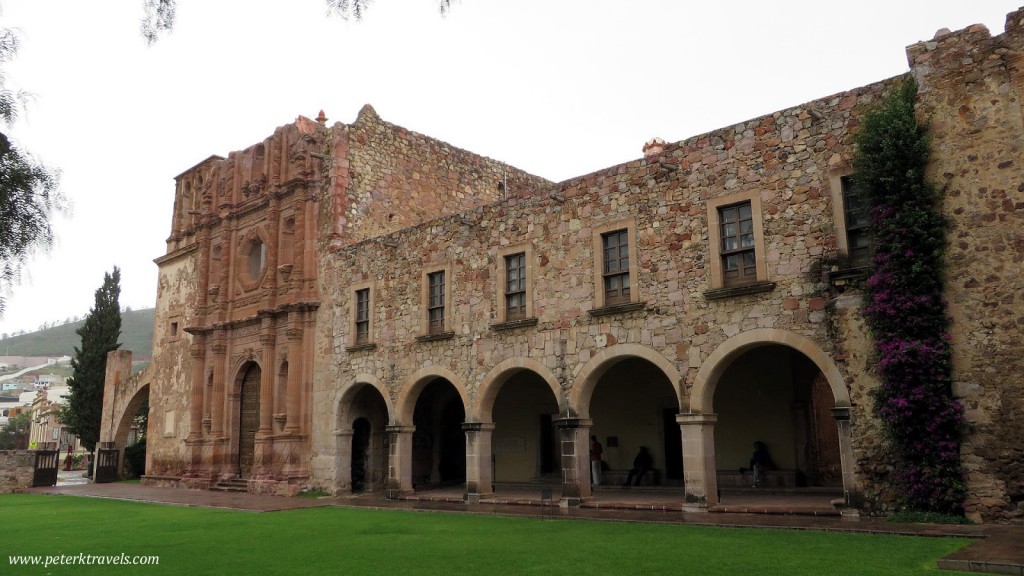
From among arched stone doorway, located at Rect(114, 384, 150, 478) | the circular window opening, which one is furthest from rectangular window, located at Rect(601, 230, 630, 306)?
arched stone doorway, located at Rect(114, 384, 150, 478)

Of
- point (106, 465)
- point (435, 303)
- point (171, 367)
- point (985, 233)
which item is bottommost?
point (106, 465)

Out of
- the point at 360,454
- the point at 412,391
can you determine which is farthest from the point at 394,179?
the point at 360,454

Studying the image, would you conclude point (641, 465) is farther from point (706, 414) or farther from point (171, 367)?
point (171, 367)

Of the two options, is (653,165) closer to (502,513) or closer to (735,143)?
(735,143)

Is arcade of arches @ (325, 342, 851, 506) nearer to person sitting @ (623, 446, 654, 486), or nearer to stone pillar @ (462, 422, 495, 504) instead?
stone pillar @ (462, 422, 495, 504)

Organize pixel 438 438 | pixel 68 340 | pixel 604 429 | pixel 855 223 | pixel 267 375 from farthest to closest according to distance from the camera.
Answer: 1. pixel 68 340
2. pixel 438 438
3. pixel 267 375
4. pixel 604 429
5. pixel 855 223

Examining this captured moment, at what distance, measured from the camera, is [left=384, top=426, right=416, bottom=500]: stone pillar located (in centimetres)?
1884

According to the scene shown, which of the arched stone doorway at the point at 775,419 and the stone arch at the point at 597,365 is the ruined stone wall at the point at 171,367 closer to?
the stone arch at the point at 597,365

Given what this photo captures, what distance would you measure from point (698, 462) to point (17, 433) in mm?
81088

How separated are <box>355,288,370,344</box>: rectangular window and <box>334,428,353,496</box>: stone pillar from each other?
2560mm

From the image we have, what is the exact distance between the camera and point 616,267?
50.2 feet

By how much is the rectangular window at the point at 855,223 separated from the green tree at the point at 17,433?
247 feet

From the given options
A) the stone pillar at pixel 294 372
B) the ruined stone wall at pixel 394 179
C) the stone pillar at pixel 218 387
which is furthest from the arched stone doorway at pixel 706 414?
the stone pillar at pixel 218 387

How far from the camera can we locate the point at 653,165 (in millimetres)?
14930
